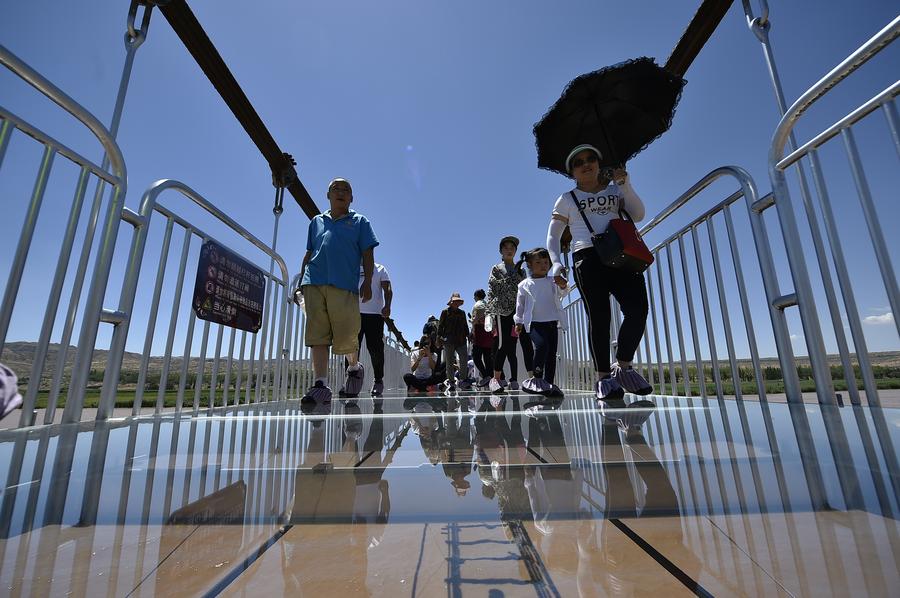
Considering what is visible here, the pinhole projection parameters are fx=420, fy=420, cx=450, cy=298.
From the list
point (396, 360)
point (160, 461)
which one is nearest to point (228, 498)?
point (160, 461)

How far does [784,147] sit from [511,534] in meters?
2.64

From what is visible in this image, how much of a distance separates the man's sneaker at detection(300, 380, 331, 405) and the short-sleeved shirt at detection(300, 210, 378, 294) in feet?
2.52

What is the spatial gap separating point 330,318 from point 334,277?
12.9 inches

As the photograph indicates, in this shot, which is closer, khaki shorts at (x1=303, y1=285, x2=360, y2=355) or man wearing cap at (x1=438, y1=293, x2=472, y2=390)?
khaki shorts at (x1=303, y1=285, x2=360, y2=355)

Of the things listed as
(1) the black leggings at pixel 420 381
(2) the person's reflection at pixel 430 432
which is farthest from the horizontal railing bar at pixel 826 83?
(1) the black leggings at pixel 420 381

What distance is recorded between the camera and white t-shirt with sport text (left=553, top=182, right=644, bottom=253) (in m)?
2.83

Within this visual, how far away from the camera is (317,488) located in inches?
35.1

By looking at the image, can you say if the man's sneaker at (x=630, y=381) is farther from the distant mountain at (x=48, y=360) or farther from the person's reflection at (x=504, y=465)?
the distant mountain at (x=48, y=360)

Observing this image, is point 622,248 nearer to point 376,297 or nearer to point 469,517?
point 469,517

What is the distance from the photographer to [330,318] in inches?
128

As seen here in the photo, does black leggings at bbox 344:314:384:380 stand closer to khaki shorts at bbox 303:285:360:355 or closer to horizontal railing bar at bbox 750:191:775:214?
khaki shorts at bbox 303:285:360:355

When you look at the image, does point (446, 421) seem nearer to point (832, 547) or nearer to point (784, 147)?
point (832, 547)

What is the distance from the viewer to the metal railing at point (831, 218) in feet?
5.49

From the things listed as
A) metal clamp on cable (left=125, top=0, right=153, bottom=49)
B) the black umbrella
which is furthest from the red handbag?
metal clamp on cable (left=125, top=0, right=153, bottom=49)
